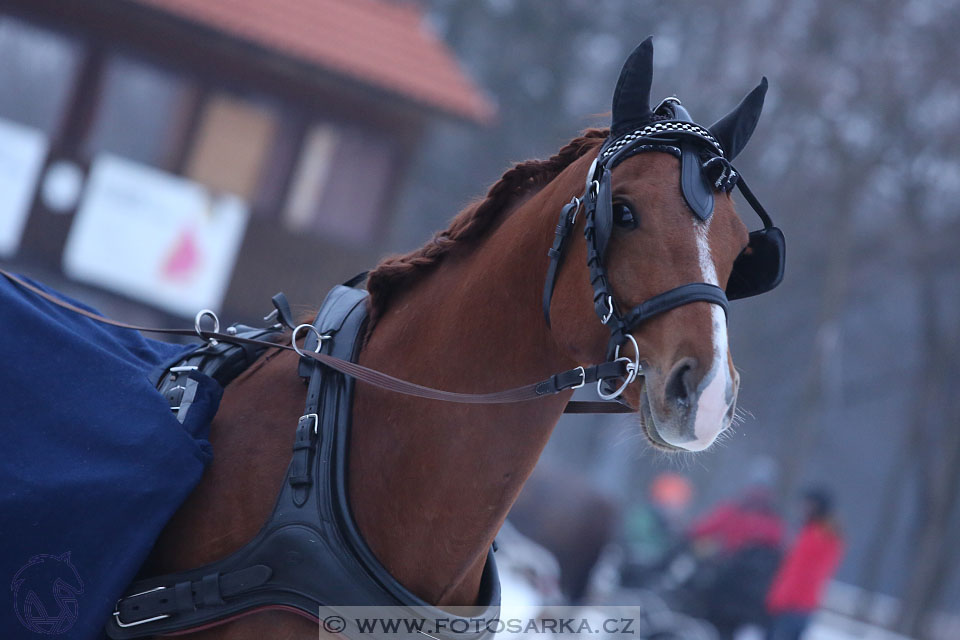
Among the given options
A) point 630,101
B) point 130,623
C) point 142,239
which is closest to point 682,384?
point 630,101

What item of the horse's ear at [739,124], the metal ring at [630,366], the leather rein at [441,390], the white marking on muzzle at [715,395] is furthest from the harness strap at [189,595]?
the horse's ear at [739,124]

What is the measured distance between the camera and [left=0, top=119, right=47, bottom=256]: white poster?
8969 mm

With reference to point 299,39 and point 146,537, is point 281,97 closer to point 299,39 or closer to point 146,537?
point 299,39

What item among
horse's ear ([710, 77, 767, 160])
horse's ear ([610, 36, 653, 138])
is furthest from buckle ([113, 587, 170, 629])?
horse's ear ([710, 77, 767, 160])

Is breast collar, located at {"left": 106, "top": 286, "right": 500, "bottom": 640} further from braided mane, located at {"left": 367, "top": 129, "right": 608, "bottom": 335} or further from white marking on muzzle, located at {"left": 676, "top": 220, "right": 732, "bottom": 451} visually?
white marking on muzzle, located at {"left": 676, "top": 220, "right": 732, "bottom": 451}

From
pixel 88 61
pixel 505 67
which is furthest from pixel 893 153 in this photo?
pixel 88 61

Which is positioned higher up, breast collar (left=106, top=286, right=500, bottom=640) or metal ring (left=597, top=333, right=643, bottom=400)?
metal ring (left=597, top=333, right=643, bottom=400)

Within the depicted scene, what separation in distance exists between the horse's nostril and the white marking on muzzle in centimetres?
2

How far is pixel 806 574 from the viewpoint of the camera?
720cm

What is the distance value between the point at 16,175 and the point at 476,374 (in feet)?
28.6

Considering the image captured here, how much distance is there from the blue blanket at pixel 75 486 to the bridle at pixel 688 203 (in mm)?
946

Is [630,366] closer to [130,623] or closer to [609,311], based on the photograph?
[609,311]

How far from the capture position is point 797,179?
A: 1697 centimetres

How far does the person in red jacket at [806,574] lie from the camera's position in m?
7.20
